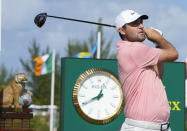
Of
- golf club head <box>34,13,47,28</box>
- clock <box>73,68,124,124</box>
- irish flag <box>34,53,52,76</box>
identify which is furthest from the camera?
irish flag <box>34,53,52,76</box>

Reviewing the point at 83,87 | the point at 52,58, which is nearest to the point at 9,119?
the point at 83,87

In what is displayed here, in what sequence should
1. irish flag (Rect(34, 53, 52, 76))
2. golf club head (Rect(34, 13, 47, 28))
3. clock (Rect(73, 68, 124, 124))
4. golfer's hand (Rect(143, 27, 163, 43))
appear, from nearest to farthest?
golfer's hand (Rect(143, 27, 163, 43))
golf club head (Rect(34, 13, 47, 28))
clock (Rect(73, 68, 124, 124))
irish flag (Rect(34, 53, 52, 76))

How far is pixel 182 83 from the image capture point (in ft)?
28.0

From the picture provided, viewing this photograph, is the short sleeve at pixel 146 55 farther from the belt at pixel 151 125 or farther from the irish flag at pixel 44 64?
the irish flag at pixel 44 64

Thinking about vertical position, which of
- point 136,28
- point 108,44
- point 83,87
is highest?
point 108,44

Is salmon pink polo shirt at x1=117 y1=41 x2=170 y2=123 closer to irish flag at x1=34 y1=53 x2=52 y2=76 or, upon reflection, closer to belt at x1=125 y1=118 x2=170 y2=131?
belt at x1=125 y1=118 x2=170 y2=131

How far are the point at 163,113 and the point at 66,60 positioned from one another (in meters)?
4.17

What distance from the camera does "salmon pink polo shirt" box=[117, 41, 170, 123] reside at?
412cm

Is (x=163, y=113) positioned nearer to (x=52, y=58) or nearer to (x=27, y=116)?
(x=27, y=116)

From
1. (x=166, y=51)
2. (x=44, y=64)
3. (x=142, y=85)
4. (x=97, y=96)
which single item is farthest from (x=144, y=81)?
(x=44, y=64)

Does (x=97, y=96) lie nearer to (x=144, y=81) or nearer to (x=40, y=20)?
(x=40, y=20)

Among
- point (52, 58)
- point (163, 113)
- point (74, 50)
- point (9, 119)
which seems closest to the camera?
point (163, 113)

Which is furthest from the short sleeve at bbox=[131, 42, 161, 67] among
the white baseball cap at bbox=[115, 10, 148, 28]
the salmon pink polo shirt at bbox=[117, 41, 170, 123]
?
the white baseball cap at bbox=[115, 10, 148, 28]

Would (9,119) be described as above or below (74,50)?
below
